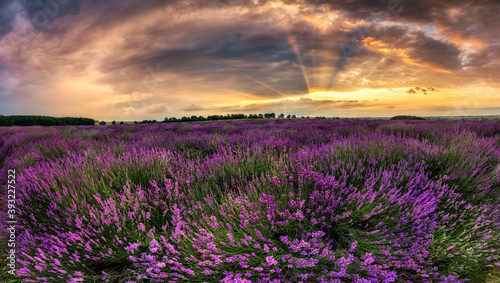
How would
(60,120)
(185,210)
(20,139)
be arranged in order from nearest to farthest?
(185,210), (20,139), (60,120)

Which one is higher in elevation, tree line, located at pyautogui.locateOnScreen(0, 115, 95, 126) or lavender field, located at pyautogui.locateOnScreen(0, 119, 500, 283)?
tree line, located at pyautogui.locateOnScreen(0, 115, 95, 126)

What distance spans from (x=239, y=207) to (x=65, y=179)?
2172 mm

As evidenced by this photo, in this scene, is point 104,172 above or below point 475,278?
above

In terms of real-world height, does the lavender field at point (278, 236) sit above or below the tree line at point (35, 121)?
below

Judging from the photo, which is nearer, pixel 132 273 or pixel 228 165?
pixel 132 273

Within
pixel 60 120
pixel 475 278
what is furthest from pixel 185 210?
pixel 60 120

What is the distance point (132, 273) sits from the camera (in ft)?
6.25

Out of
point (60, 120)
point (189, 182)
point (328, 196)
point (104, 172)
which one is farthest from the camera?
point (60, 120)

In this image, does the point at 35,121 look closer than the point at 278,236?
No

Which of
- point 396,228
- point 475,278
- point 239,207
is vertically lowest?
point 475,278

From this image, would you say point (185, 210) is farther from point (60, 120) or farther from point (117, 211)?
point (60, 120)

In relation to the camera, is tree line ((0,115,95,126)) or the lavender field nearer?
the lavender field

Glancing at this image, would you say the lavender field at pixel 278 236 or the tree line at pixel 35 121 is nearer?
the lavender field at pixel 278 236

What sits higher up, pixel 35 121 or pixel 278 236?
pixel 35 121
